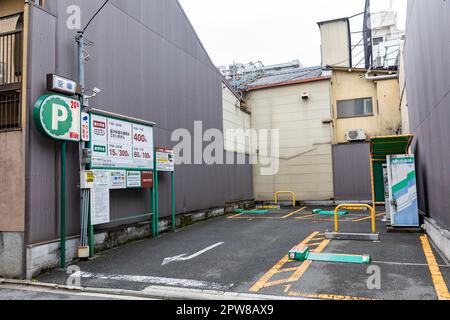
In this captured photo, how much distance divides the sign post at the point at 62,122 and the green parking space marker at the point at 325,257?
4319mm

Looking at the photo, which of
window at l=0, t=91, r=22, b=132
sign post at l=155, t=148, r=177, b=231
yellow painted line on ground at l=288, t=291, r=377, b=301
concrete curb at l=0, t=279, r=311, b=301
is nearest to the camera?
yellow painted line on ground at l=288, t=291, r=377, b=301

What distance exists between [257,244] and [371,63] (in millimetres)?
14036

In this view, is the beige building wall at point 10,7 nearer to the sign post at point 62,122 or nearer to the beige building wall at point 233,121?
the sign post at point 62,122

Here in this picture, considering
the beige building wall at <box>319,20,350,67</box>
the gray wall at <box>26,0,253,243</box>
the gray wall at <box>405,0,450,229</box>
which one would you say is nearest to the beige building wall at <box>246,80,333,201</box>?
the beige building wall at <box>319,20,350,67</box>

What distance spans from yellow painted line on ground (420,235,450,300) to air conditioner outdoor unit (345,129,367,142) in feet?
30.6

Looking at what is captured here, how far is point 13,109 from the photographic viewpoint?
6609mm

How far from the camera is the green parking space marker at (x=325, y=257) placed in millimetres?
5976

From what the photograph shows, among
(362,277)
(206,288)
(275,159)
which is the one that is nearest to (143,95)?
(206,288)

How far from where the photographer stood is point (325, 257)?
Answer: 625cm

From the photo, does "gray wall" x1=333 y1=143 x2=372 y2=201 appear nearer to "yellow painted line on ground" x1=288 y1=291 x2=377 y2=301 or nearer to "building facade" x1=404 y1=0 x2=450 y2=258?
"building facade" x1=404 y1=0 x2=450 y2=258

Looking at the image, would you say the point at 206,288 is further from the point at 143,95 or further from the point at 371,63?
the point at 371,63

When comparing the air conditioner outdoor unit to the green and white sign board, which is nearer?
the green and white sign board

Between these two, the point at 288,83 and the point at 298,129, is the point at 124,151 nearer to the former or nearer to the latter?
the point at 298,129

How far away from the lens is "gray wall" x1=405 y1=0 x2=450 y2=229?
5.78 meters
